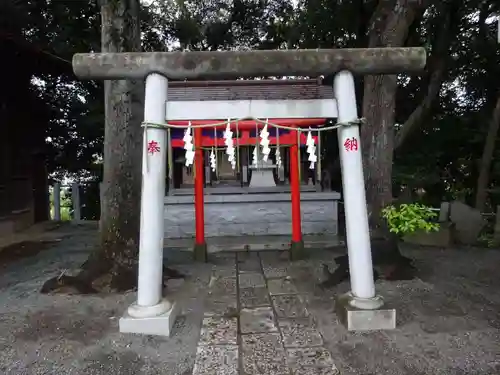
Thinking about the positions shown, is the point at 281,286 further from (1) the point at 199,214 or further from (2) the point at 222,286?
(1) the point at 199,214

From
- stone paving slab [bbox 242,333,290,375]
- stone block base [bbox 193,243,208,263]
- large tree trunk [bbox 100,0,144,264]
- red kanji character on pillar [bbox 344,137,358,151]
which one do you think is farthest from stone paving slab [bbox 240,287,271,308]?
red kanji character on pillar [bbox 344,137,358,151]

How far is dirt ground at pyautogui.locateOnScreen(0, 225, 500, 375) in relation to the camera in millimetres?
3352

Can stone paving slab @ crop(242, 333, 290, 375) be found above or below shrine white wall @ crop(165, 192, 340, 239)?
below

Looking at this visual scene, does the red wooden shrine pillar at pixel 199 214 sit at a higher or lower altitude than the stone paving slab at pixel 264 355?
higher

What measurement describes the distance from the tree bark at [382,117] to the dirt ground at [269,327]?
126 centimetres

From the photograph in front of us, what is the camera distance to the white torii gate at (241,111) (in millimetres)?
3951

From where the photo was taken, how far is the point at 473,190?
1145cm

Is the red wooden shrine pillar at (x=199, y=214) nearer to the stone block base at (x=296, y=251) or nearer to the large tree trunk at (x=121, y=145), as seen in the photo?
the stone block base at (x=296, y=251)

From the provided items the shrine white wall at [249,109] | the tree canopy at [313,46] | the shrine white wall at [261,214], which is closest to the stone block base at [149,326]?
the shrine white wall at [249,109]

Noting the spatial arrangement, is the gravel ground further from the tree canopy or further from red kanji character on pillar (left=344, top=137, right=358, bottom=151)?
the tree canopy

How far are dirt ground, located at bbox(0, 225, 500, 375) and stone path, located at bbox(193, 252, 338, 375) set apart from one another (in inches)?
0.9

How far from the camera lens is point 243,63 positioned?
4039 millimetres

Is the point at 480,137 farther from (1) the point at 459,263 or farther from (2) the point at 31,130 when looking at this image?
(2) the point at 31,130

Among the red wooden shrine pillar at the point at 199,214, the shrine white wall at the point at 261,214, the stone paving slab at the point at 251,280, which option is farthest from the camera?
the shrine white wall at the point at 261,214
